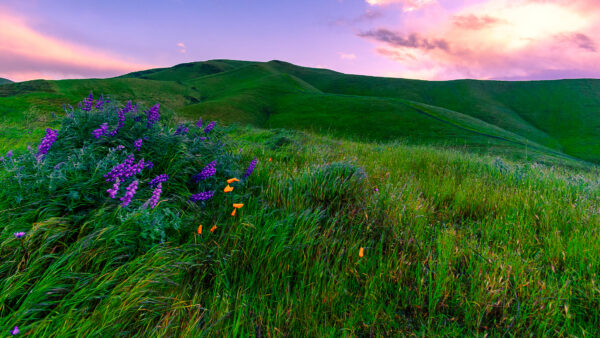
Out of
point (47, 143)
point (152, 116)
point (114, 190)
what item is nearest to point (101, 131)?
point (47, 143)

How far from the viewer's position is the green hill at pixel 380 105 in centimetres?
2656

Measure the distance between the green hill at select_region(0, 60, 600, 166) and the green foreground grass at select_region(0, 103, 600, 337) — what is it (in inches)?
419

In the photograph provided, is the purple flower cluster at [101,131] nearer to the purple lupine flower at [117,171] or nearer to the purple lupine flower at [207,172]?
the purple lupine flower at [117,171]

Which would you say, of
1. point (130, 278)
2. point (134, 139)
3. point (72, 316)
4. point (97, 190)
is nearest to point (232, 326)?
point (130, 278)

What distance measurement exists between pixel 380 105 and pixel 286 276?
40651 millimetres

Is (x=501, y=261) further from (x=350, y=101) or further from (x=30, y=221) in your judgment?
(x=350, y=101)

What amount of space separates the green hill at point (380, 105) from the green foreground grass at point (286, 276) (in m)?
10.6

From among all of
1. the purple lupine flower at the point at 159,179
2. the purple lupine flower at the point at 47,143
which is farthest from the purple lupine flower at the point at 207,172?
the purple lupine flower at the point at 47,143

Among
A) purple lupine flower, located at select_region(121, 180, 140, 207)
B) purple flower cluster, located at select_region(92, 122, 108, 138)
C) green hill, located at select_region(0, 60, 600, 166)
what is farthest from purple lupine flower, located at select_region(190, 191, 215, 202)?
green hill, located at select_region(0, 60, 600, 166)

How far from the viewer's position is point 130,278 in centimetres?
168

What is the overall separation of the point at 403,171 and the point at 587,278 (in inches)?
132

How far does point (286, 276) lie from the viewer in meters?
2.04

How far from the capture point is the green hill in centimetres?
2656

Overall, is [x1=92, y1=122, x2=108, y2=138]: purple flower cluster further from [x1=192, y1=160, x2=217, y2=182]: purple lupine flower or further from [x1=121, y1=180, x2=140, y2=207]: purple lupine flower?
[x1=192, y1=160, x2=217, y2=182]: purple lupine flower
